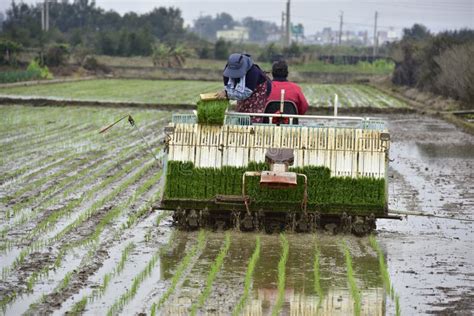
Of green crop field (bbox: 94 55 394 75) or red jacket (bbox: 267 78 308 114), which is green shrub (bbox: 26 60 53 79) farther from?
red jacket (bbox: 267 78 308 114)

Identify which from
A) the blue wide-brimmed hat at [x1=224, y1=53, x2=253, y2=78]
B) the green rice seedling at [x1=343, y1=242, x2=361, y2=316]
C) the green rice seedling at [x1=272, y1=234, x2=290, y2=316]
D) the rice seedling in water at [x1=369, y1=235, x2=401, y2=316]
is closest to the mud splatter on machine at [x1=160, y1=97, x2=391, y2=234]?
the rice seedling in water at [x1=369, y1=235, x2=401, y2=316]

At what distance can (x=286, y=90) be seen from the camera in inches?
499

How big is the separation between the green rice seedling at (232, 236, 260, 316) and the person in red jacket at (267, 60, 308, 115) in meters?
1.89

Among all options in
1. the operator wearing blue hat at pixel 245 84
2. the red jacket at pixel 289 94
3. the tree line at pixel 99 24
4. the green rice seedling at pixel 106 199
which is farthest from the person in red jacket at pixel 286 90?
the tree line at pixel 99 24

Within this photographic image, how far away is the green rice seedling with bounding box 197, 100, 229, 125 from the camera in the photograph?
11.8 m

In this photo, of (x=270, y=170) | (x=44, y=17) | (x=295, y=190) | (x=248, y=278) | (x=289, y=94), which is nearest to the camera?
(x=248, y=278)

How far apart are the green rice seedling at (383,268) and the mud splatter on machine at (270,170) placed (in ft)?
0.89

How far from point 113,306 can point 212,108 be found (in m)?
3.98

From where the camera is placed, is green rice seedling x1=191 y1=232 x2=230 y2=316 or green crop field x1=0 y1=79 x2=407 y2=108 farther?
green crop field x1=0 y1=79 x2=407 y2=108

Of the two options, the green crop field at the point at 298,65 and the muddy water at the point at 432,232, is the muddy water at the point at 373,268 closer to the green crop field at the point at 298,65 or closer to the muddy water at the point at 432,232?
the muddy water at the point at 432,232

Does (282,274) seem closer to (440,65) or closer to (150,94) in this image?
(440,65)

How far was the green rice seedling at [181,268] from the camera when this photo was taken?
8461 millimetres

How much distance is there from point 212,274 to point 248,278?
33cm

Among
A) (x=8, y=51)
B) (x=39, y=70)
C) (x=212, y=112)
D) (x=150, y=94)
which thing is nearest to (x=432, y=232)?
(x=212, y=112)
